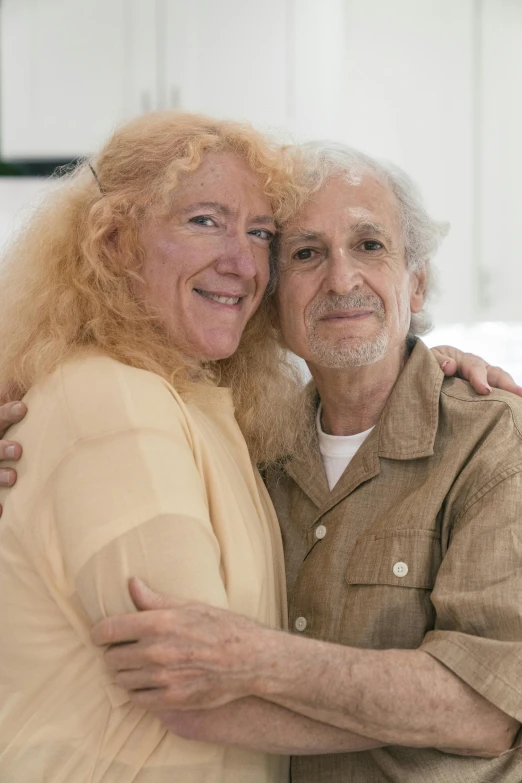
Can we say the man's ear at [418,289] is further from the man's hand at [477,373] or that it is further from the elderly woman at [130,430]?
the elderly woman at [130,430]

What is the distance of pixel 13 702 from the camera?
1.08m

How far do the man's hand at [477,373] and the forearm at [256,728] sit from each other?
55 cm

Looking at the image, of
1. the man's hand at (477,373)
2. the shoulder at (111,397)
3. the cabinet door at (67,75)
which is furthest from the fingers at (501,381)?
the cabinet door at (67,75)

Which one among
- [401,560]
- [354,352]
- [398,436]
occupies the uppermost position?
[354,352]

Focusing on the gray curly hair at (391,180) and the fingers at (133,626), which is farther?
the gray curly hair at (391,180)

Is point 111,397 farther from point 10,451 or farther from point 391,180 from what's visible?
point 391,180

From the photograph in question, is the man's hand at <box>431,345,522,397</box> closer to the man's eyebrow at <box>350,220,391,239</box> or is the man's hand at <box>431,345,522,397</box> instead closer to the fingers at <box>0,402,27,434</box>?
the man's eyebrow at <box>350,220,391,239</box>

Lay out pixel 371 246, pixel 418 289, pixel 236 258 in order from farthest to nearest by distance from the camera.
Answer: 1. pixel 418 289
2. pixel 371 246
3. pixel 236 258

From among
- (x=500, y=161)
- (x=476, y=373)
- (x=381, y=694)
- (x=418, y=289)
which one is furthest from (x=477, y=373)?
(x=500, y=161)

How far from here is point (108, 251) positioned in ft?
4.17

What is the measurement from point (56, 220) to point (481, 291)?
1.76 m

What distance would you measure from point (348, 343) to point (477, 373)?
20 cm

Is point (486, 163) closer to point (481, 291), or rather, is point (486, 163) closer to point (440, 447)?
point (481, 291)

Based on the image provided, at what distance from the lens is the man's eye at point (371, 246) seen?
1.39 m
